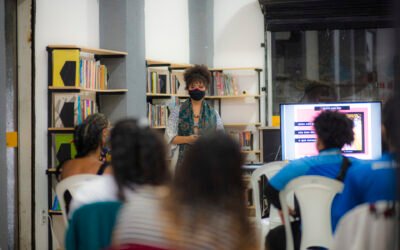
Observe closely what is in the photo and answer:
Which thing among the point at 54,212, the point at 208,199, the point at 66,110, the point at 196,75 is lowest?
the point at 54,212

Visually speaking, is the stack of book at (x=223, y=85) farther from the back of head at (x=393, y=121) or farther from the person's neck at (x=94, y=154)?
the back of head at (x=393, y=121)

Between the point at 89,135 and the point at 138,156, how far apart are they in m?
2.22

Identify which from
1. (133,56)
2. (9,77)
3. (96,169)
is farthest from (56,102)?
(96,169)

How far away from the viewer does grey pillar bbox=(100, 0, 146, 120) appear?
7000 millimetres

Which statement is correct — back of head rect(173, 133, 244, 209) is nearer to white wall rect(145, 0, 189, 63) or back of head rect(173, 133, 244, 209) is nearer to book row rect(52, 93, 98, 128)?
book row rect(52, 93, 98, 128)

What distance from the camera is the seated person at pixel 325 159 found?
3.56 metres

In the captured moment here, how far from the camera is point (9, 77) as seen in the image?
5.98 meters

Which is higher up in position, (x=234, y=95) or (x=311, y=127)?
(x=234, y=95)

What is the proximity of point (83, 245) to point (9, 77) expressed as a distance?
399 cm

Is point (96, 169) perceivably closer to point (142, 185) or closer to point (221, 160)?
point (142, 185)

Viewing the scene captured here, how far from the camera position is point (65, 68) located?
612cm

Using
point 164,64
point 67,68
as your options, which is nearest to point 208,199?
point 67,68

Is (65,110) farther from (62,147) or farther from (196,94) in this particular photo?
(196,94)

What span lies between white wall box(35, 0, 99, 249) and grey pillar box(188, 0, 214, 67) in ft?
9.68
